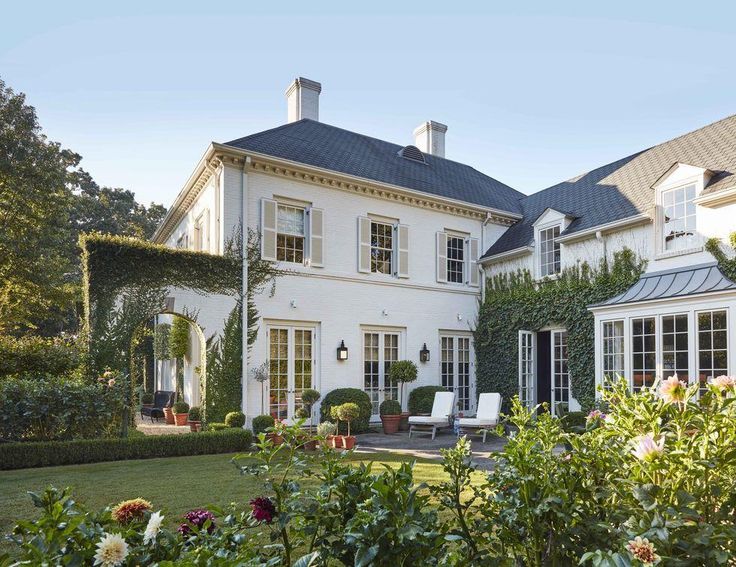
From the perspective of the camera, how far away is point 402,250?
565 inches

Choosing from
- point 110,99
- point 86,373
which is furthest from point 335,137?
point 86,373

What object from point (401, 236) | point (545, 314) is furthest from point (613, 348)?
point (401, 236)

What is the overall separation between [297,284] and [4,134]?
12.3m

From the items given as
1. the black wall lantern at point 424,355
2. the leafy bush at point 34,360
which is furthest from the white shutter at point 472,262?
the leafy bush at point 34,360

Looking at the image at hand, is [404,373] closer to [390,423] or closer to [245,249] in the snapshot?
[390,423]

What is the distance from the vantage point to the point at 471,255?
1579cm

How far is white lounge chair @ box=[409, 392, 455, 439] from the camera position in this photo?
11.8m

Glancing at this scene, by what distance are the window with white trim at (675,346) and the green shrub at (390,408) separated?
244 inches

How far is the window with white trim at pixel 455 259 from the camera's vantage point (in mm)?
15547

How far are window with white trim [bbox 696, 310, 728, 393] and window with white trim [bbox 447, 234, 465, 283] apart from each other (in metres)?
6.98

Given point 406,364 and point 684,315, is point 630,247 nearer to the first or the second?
point 684,315

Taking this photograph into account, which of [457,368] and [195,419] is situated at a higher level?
[457,368]

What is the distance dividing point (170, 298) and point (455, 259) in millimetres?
8581

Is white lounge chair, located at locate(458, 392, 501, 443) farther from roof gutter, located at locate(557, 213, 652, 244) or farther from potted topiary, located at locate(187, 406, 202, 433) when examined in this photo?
potted topiary, located at locate(187, 406, 202, 433)
